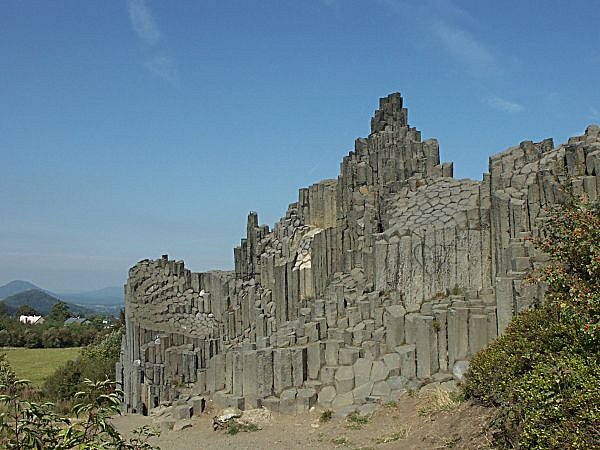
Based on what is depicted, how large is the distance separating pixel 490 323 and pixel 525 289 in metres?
1.25

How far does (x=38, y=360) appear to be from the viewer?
44.7m

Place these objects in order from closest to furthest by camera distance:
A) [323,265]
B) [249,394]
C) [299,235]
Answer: [249,394] < [323,265] < [299,235]

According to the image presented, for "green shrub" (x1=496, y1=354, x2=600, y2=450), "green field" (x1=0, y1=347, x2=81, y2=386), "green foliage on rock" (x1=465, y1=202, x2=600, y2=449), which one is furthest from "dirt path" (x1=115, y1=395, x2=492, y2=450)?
"green field" (x1=0, y1=347, x2=81, y2=386)

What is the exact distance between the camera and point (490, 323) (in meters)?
11.5

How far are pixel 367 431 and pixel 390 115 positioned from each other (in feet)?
38.5

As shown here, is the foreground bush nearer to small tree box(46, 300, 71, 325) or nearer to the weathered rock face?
the weathered rock face

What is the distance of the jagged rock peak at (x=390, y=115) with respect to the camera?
19578mm

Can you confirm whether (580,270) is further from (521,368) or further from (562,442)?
(562,442)

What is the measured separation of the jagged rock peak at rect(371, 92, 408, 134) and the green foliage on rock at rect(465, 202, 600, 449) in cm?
985

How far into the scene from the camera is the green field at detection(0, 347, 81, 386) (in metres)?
36.8

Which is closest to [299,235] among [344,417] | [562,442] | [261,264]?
[261,264]

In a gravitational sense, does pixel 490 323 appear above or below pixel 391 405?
above

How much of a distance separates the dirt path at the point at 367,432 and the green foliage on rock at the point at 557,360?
0.52 m

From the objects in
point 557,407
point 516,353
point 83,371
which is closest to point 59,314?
point 83,371
